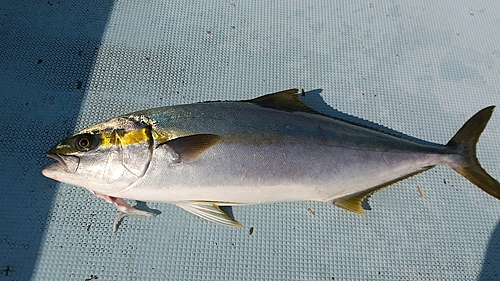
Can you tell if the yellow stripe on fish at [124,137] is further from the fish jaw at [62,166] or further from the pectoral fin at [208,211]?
the pectoral fin at [208,211]

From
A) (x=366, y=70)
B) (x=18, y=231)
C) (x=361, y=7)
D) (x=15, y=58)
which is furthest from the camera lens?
(x=361, y=7)

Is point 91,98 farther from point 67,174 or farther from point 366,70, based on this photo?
point 366,70

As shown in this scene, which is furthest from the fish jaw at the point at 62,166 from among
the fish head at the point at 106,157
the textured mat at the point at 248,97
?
the textured mat at the point at 248,97

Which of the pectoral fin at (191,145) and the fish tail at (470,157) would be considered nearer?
the pectoral fin at (191,145)

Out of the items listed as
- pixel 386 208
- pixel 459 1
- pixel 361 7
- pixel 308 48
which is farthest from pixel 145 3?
pixel 459 1

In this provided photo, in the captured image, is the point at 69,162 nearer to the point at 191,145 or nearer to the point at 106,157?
the point at 106,157

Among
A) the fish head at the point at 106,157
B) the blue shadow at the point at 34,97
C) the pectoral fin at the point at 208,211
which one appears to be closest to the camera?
the fish head at the point at 106,157

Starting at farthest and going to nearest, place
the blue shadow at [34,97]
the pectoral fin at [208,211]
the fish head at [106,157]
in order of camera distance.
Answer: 1. the blue shadow at [34,97]
2. the pectoral fin at [208,211]
3. the fish head at [106,157]
